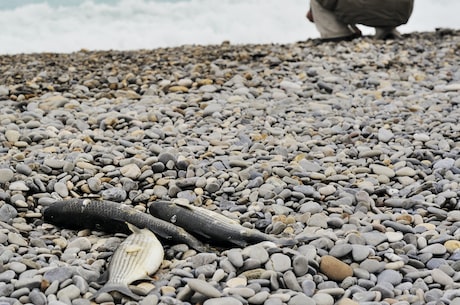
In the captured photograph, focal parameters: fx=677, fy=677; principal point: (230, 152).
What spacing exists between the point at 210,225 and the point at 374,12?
7.07m

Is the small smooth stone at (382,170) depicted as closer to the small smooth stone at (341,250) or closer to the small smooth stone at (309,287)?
the small smooth stone at (341,250)

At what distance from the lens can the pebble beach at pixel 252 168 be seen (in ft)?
10.9

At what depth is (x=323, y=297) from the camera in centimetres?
311

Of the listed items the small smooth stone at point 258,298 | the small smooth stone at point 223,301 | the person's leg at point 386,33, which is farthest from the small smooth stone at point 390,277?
the person's leg at point 386,33

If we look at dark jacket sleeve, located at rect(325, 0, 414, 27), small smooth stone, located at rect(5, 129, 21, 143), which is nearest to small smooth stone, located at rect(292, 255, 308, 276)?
small smooth stone, located at rect(5, 129, 21, 143)

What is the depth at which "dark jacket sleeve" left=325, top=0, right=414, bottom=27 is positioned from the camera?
995 centimetres

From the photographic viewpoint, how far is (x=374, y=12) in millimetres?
10031

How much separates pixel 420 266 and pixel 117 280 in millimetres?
1557

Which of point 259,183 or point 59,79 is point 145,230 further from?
point 59,79

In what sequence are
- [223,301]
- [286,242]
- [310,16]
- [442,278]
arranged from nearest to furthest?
[223,301], [442,278], [286,242], [310,16]

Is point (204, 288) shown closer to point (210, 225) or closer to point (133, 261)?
point (133, 261)

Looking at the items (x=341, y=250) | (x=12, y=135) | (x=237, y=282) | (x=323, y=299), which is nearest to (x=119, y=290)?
(x=237, y=282)

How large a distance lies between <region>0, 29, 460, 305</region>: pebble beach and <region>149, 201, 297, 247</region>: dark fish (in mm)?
99

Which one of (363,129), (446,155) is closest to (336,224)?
(446,155)
